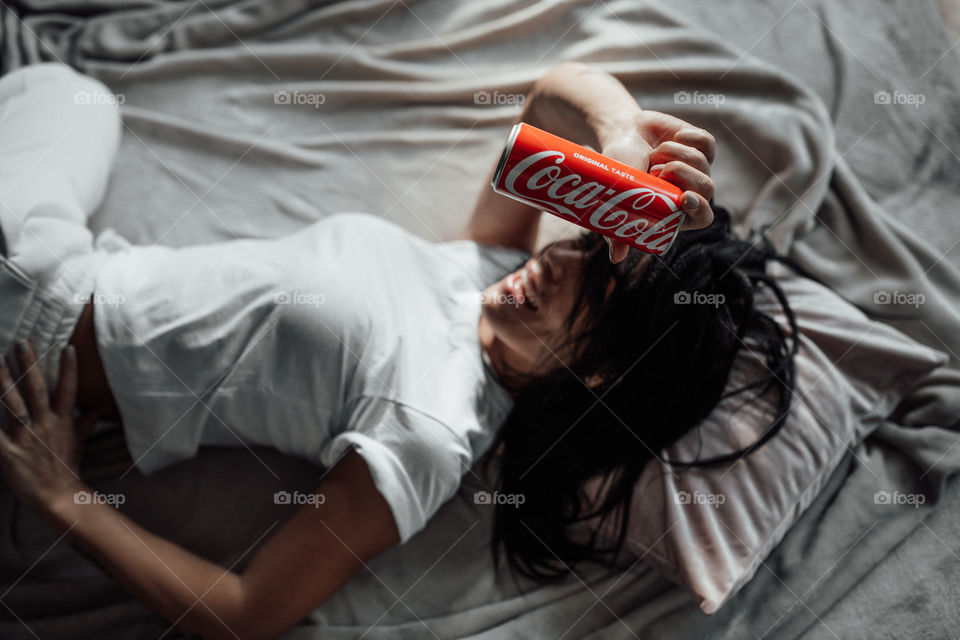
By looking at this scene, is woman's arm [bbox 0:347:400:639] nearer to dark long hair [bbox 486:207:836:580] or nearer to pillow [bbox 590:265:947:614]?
dark long hair [bbox 486:207:836:580]

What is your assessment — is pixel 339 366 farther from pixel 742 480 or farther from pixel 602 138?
pixel 742 480

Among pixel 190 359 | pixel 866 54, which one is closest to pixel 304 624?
pixel 190 359

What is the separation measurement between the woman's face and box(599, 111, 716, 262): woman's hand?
0.12m

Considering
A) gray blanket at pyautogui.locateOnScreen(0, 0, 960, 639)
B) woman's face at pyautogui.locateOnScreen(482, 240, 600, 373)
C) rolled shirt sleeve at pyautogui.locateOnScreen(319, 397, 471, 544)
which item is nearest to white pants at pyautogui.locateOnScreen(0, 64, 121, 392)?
gray blanket at pyautogui.locateOnScreen(0, 0, 960, 639)

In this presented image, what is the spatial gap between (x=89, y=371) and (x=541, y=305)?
584 mm

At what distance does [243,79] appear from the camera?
107cm

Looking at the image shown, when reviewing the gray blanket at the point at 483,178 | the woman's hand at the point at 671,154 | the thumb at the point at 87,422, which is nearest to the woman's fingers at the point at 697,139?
the woman's hand at the point at 671,154

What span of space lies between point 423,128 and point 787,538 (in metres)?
0.84

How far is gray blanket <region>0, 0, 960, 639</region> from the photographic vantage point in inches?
32.8

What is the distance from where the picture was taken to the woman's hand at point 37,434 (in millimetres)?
772

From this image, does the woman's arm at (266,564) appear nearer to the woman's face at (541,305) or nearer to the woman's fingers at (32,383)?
the woman's fingers at (32,383)

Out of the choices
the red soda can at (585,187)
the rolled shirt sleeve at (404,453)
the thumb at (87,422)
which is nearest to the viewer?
the red soda can at (585,187)

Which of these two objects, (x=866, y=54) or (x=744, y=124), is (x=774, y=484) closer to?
(x=744, y=124)

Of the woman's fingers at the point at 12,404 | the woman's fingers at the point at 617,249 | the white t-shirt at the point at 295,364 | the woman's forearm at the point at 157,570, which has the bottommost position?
the woman's forearm at the point at 157,570
